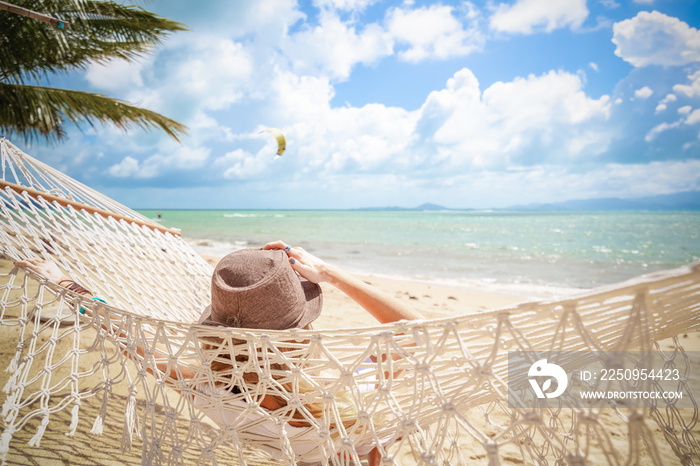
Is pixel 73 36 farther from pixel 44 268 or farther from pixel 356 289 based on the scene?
pixel 356 289

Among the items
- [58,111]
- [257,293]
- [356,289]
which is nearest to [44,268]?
[257,293]

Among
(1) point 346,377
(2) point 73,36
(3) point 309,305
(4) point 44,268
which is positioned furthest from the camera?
(2) point 73,36

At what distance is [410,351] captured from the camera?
78 cm

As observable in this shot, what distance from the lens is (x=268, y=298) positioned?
0.84 meters

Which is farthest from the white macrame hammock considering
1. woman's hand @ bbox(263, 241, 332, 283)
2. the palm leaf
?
the palm leaf

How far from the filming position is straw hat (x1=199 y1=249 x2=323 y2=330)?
827mm

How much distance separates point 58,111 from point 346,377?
19.6 ft

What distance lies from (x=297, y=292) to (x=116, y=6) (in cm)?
564

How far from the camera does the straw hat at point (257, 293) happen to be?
0.83 m

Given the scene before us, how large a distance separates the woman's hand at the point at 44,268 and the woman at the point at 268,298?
736 mm

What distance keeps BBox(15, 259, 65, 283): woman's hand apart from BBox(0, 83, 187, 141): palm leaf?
4.35m

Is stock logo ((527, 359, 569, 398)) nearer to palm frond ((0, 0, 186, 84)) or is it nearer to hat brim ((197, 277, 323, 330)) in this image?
hat brim ((197, 277, 323, 330))

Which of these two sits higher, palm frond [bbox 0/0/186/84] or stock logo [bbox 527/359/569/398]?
palm frond [bbox 0/0/186/84]

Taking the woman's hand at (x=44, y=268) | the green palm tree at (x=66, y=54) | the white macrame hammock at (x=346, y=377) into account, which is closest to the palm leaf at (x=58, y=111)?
the green palm tree at (x=66, y=54)
